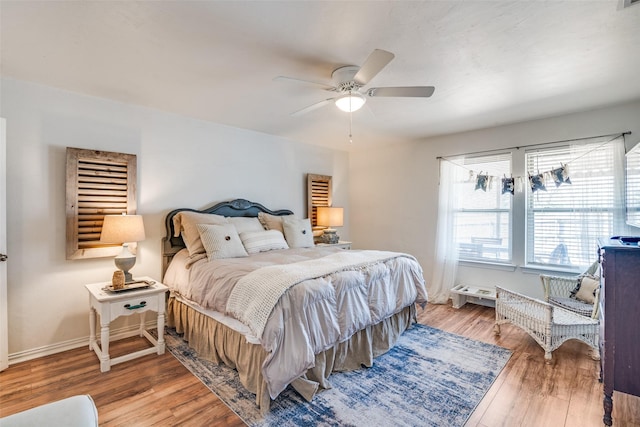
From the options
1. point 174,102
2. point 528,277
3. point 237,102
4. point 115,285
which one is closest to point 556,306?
point 528,277

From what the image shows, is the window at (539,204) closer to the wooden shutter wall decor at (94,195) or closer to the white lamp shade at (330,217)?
the white lamp shade at (330,217)

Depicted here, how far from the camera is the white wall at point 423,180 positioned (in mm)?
3420

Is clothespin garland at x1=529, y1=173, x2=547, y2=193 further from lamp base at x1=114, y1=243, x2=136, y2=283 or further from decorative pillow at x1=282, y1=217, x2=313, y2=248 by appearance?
lamp base at x1=114, y1=243, x2=136, y2=283

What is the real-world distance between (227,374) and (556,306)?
324 centimetres

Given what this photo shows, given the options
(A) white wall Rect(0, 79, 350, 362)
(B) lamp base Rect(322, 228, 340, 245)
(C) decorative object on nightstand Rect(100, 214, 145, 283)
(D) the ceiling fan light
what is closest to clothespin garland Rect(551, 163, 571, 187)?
(D) the ceiling fan light

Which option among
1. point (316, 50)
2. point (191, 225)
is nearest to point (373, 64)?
point (316, 50)

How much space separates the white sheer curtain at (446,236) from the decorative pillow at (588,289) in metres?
1.45

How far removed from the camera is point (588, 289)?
299 cm

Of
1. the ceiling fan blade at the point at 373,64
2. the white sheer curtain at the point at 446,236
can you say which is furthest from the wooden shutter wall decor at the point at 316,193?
the ceiling fan blade at the point at 373,64

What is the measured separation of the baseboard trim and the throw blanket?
1.69 meters

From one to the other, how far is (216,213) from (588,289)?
13.6ft

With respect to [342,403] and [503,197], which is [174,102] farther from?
[503,197]

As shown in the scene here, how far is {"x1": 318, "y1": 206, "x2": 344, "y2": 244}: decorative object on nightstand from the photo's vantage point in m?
4.71

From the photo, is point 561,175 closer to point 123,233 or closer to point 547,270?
point 547,270
